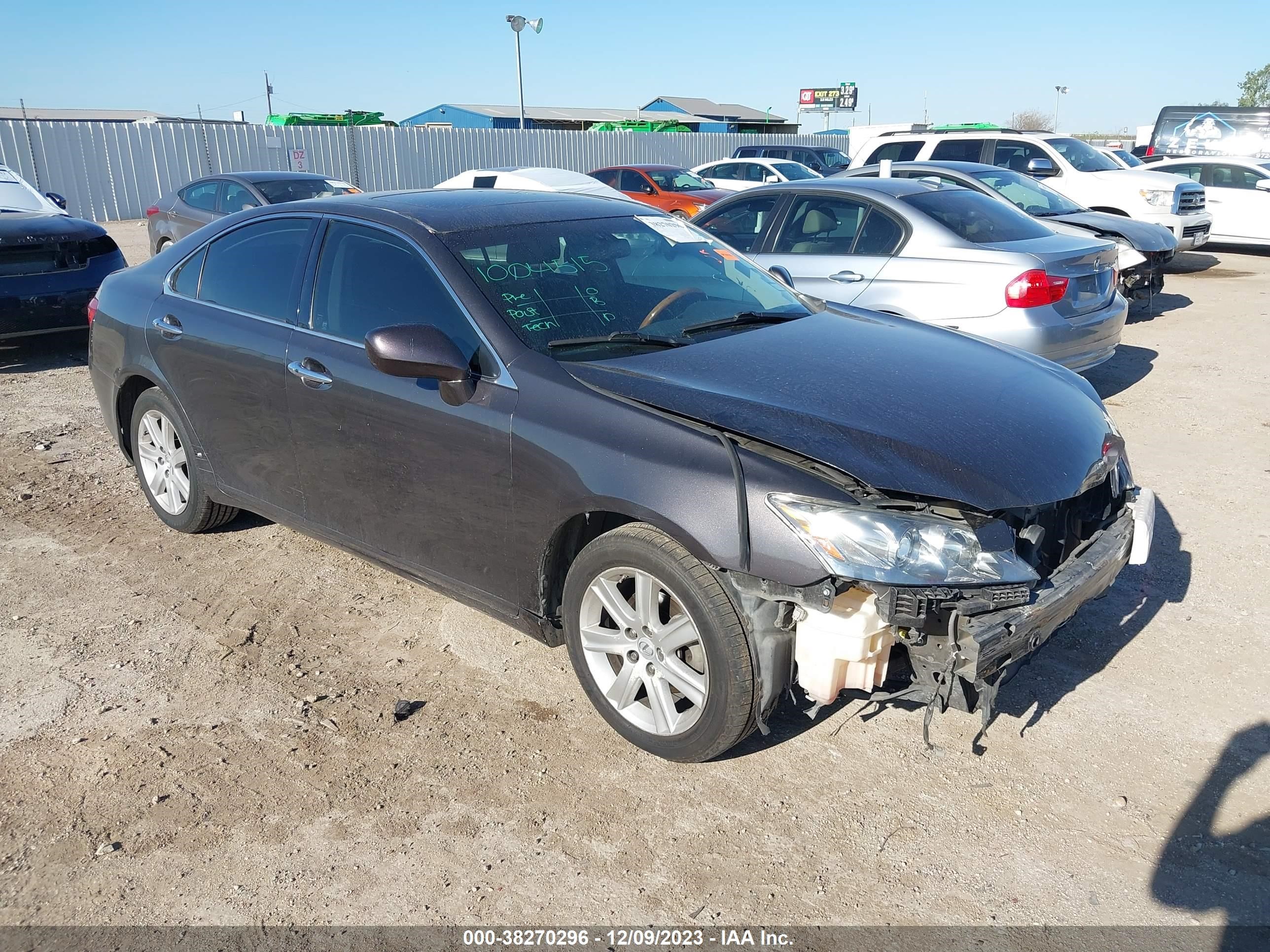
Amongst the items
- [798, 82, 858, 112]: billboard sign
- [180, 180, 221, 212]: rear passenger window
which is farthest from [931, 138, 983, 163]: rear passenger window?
[798, 82, 858, 112]: billboard sign

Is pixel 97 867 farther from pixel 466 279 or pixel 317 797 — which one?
pixel 466 279

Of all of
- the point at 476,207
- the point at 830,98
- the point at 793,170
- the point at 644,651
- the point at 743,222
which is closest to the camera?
the point at 644,651

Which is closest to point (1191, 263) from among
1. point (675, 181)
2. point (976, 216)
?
point (675, 181)

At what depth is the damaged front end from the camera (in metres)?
2.78

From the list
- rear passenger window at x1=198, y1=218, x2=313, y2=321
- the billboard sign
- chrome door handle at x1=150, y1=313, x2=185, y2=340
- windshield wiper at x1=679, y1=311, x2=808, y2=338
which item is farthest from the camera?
the billboard sign

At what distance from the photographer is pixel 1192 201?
1391 cm

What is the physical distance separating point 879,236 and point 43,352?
7.96 metres

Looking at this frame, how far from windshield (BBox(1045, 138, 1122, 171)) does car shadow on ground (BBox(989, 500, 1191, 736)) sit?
1116cm

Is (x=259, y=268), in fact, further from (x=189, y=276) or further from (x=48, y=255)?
(x=48, y=255)

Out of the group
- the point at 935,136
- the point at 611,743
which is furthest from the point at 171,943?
the point at 935,136

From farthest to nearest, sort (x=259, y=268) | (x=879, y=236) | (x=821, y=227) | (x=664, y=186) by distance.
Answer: (x=664, y=186), (x=821, y=227), (x=879, y=236), (x=259, y=268)

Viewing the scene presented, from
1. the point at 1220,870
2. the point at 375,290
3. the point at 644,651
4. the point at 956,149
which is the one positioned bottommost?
the point at 1220,870

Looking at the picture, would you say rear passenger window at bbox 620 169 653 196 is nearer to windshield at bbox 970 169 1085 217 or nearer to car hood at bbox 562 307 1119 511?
windshield at bbox 970 169 1085 217

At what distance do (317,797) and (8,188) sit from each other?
898 centimetres
